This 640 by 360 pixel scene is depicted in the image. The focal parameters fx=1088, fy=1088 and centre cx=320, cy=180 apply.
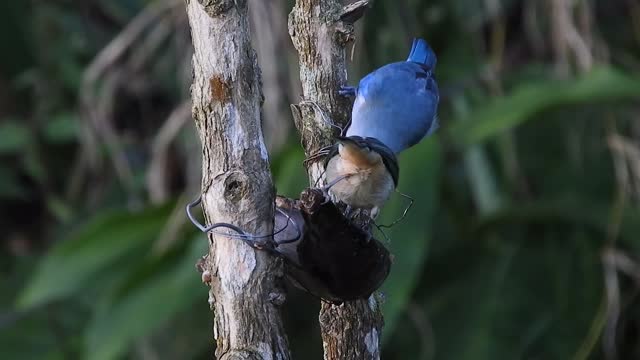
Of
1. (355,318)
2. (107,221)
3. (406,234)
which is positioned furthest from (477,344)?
(355,318)

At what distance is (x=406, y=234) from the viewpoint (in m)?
2.14

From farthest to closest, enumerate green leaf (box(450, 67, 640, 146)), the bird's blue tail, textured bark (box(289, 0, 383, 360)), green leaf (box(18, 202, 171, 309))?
green leaf (box(18, 202, 171, 309))
green leaf (box(450, 67, 640, 146))
the bird's blue tail
textured bark (box(289, 0, 383, 360))

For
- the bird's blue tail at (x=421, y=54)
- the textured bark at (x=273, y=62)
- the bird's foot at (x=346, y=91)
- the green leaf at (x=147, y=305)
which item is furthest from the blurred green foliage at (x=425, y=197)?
the bird's foot at (x=346, y=91)

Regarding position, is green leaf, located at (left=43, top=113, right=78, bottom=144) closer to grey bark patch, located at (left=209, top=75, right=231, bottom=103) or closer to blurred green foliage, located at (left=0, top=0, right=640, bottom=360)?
blurred green foliage, located at (left=0, top=0, right=640, bottom=360)

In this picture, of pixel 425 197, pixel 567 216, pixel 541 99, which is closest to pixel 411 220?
pixel 425 197

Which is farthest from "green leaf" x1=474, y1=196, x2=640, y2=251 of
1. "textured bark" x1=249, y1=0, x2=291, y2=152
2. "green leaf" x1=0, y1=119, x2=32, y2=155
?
"green leaf" x1=0, y1=119, x2=32, y2=155

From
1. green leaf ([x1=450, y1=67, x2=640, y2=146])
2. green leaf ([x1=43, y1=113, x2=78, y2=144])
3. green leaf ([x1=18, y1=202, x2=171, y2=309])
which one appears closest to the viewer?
green leaf ([x1=450, y1=67, x2=640, y2=146])

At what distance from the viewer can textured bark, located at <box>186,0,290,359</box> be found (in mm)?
932

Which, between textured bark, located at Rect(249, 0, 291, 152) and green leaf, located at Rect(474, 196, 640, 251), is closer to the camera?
textured bark, located at Rect(249, 0, 291, 152)

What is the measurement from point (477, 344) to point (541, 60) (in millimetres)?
943

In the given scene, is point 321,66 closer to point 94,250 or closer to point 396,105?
point 396,105

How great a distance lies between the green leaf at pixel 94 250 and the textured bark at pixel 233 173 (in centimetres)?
139

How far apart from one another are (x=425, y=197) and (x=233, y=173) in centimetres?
127

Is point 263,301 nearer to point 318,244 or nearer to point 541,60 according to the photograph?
point 318,244
